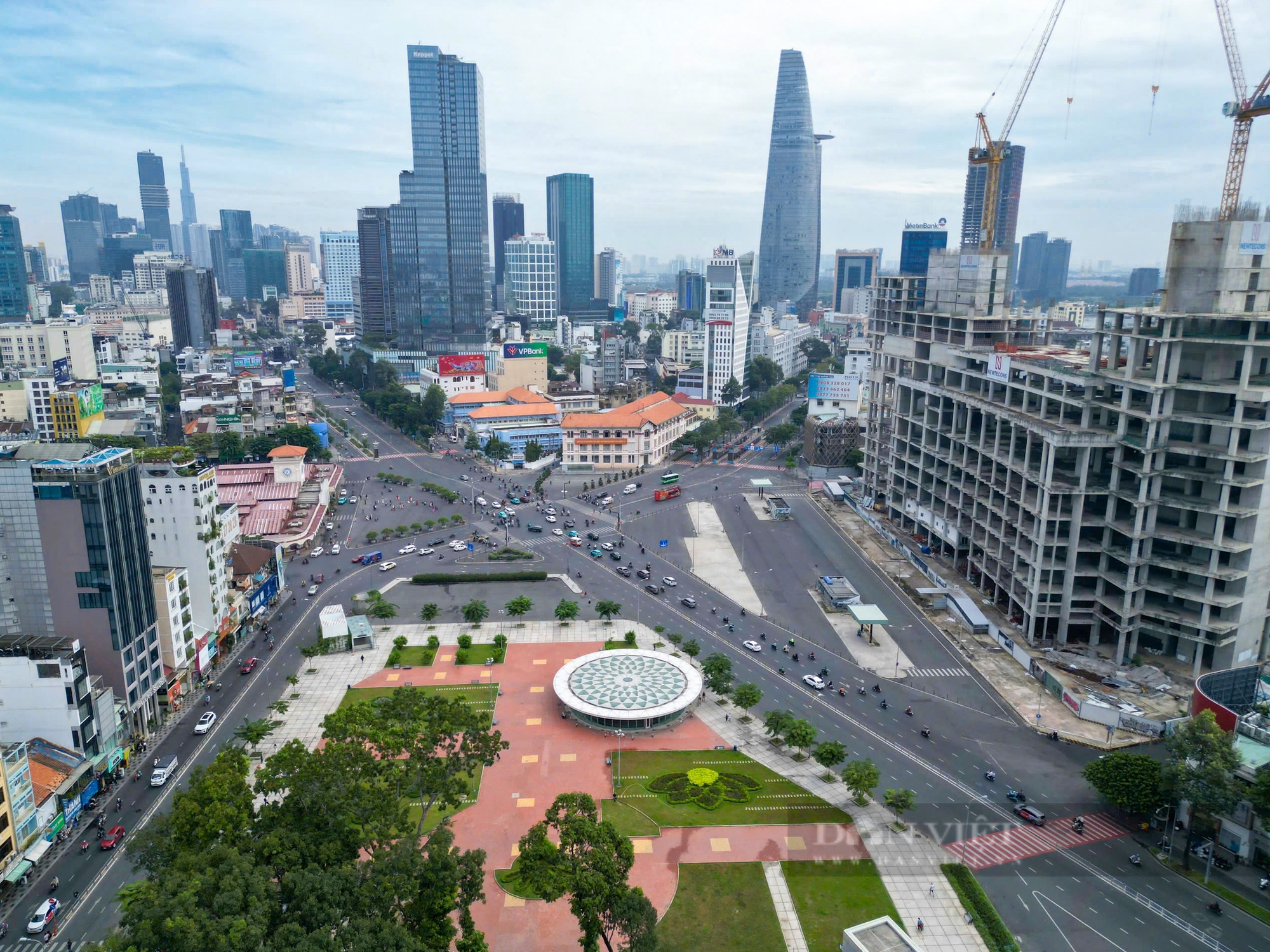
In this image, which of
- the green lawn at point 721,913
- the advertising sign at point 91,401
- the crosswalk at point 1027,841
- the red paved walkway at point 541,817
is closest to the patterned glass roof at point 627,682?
the red paved walkway at point 541,817

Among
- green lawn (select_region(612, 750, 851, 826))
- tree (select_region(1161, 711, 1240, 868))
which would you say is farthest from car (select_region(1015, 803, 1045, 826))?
green lawn (select_region(612, 750, 851, 826))

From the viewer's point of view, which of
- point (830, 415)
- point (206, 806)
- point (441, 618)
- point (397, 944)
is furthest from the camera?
point (830, 415)

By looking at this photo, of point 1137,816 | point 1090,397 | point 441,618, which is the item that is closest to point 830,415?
point 1090,397

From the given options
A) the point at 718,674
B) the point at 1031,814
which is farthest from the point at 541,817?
the point at 1031,814

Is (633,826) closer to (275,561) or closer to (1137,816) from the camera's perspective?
(1137,816)

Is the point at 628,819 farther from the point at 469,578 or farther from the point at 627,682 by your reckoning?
the point at 469,578

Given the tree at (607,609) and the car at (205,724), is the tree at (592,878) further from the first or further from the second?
the tree at (607,609)
